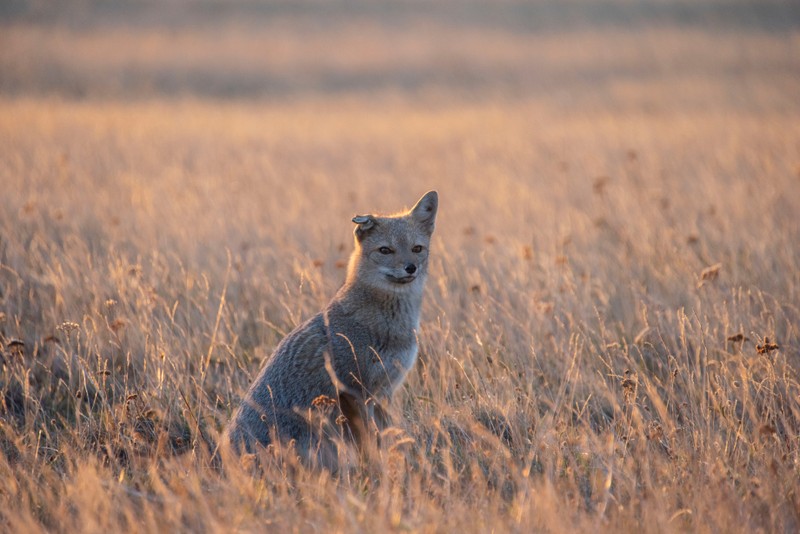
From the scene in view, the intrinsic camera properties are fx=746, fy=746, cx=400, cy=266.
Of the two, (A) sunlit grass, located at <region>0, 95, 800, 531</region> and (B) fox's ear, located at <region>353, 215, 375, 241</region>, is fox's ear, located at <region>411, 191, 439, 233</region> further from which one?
(A) sunlit grass, located at <region>0, 95, 800, 531</region>

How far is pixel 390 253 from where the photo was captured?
5.33 metres

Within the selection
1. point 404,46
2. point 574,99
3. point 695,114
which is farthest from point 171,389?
point 404,46

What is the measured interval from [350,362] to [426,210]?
157cm

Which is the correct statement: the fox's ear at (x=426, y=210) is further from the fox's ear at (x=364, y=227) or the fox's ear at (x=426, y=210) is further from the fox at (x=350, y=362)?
the fox's ear at (x=364, y=227)

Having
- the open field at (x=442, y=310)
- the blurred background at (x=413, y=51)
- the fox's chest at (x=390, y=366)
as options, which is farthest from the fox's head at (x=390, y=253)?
the blurred background at (x=413, y=51)

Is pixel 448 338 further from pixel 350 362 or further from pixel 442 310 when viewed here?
pixel 350 362

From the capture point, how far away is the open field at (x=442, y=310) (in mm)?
4109

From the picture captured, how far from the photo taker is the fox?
4.54 m

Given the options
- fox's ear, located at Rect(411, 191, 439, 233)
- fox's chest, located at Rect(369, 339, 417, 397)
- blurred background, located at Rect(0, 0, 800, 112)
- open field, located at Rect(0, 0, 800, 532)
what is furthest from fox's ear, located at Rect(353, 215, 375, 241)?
blurred background, located at Rect(0, 0, 800, 112)

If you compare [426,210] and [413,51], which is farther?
[413,51]

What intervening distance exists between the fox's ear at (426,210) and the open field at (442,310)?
826mm

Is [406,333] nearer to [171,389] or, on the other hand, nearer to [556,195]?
[171,389]

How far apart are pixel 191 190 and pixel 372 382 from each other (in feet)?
23.4

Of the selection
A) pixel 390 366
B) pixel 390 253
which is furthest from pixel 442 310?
pixel 390 366
